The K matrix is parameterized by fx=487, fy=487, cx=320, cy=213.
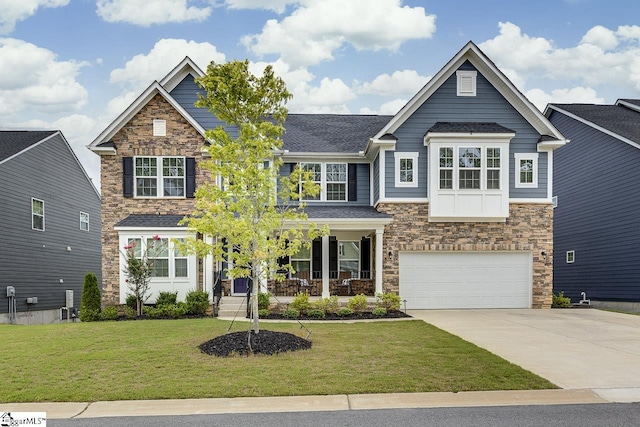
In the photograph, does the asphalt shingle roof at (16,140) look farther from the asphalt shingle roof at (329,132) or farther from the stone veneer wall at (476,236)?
the stone veneer wall at (476,236)

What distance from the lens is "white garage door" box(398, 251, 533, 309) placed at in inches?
680

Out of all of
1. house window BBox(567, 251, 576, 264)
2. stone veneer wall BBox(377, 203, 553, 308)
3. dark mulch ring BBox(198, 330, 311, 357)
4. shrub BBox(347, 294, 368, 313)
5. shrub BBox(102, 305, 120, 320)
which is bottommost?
shrub BBox(102, 305, 120, 320)

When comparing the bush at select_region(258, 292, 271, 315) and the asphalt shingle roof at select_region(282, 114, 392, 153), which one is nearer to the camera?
the bush at select_region(258, 292, 271, 315)

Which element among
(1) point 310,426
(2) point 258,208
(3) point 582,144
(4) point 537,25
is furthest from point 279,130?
(3) point 582,144

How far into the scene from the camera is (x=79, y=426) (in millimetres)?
5410

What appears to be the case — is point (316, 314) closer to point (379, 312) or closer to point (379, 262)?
point (379, 312)

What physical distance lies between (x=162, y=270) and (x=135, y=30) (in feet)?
33.0

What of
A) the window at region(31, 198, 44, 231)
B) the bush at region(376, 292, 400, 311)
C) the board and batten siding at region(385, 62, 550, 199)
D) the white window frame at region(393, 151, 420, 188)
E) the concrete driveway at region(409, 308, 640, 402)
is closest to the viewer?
the concrete driveway at region(409, 308, 640, 402)

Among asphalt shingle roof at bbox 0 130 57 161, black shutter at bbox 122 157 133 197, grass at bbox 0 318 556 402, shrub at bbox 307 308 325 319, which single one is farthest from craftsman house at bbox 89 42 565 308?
grass at bbox 0 318 556 402

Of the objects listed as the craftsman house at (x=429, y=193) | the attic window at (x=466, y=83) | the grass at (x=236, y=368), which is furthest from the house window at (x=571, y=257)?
the grass at (x=236, y=368)

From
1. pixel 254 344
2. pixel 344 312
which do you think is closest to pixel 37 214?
pixel 344 312

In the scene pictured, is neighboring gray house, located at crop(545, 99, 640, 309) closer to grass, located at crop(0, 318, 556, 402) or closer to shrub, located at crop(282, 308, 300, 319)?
grass, located at crop(0, 318, 556, 402)

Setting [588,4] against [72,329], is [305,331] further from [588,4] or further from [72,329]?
[588,4]

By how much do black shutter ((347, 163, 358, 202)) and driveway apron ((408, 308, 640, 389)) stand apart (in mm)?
4959
